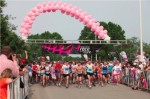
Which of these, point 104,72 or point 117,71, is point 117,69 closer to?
point 117,71

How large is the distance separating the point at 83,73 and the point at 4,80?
18717 mm

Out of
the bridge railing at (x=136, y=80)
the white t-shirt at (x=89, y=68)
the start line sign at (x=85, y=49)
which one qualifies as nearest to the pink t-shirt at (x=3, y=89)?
the bridge railing at (x=136, y=80)

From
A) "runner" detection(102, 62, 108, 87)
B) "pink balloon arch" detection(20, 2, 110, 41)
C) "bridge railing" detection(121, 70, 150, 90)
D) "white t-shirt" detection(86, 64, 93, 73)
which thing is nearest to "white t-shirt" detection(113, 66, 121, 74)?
"bridge railing" detection(121, 70, 150, 90)

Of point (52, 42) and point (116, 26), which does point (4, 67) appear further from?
point (116, 26)

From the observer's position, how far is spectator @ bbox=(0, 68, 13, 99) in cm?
855

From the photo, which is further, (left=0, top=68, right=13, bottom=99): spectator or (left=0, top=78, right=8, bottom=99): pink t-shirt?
(left=0, top=78, right=8, bottom=99): pink t-shirt

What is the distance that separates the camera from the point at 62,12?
129 ft

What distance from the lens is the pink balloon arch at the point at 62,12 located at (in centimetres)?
3872

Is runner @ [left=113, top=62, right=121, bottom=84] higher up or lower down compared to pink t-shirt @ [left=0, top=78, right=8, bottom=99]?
lower down

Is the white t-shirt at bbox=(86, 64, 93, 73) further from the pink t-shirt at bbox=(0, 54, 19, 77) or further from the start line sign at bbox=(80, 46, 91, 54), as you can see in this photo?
the start line sign at bbox=(80, 46, 91, 54)

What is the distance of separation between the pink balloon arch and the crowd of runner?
25.9 feet

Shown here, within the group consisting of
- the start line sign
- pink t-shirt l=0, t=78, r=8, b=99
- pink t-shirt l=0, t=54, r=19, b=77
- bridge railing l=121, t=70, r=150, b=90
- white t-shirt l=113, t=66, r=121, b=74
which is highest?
the start line sign

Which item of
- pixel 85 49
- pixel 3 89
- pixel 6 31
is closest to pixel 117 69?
pixel 6 31

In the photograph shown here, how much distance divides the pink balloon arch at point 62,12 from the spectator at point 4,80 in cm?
2968
